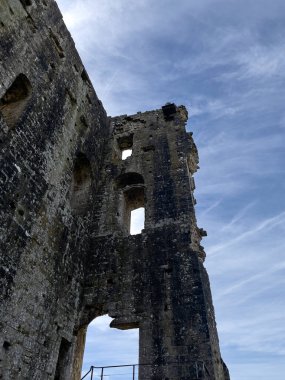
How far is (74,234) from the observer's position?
8820 mm

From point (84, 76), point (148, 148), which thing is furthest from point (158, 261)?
point (84, 76)

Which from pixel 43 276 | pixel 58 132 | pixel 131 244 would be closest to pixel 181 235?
pixel 131 244

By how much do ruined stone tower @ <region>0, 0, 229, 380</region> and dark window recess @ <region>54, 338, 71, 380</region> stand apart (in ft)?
0.07

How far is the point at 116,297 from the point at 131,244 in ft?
4.77

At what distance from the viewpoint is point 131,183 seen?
11586 mm

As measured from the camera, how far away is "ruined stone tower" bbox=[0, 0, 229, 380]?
6.66m

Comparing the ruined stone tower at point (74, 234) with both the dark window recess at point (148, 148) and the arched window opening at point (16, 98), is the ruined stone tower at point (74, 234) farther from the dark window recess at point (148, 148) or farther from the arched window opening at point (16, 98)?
the dark window recess at point (148, 148)

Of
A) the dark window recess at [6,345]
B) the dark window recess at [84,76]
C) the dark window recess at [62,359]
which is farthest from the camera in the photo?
the dark window recess at [84,76]

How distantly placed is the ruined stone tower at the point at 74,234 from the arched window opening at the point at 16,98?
0.08 feet

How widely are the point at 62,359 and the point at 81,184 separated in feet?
16.3

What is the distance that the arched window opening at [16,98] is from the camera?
7752 millimetres

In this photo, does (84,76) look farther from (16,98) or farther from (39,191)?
(39,191)

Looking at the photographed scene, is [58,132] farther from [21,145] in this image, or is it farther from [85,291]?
[85,291]

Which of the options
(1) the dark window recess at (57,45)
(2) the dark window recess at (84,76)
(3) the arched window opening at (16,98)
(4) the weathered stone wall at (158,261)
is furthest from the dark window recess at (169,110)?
(3) the arched window opening at (16,98)
